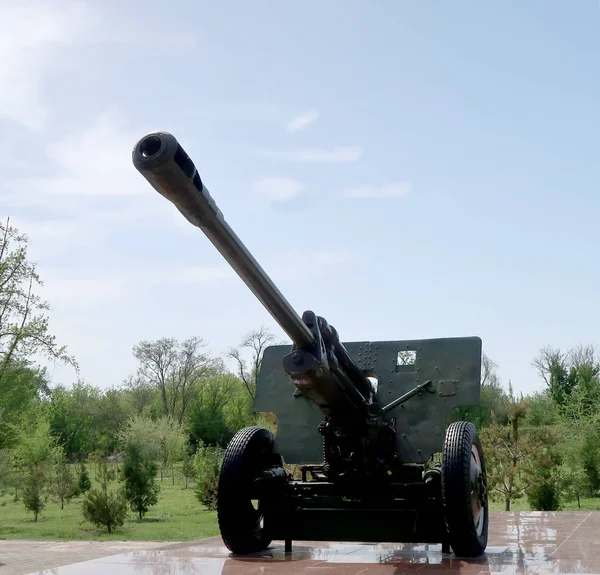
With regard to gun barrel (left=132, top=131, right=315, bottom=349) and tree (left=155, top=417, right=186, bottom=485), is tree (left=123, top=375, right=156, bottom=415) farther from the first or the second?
gun barrel (left=132, top=131, right=315, bottom=349)

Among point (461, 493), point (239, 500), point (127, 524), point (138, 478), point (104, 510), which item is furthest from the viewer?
point (138, 478)

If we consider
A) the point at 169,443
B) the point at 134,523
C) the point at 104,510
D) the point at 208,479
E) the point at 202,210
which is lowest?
the point at 134,523

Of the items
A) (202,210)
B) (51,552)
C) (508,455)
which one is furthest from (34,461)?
(202,210)

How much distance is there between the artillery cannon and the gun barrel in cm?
2

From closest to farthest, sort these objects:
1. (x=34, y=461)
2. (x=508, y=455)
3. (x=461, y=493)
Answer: (x=461, y=493), (x=508, y=455), (x=34, y=461)

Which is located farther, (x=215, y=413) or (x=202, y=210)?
(x=215, y=413)

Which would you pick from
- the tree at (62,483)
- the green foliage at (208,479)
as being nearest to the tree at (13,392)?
the tree at (62,483)

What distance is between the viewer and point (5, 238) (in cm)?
2553

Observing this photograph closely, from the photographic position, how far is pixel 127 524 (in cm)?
2009

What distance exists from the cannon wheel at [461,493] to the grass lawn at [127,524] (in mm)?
9339

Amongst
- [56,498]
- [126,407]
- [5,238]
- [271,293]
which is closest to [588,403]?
[56,498]

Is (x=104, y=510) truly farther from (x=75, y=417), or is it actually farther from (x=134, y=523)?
(x=75, y=417)

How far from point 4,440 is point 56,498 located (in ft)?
15.6

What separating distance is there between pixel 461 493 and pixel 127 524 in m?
14.9
